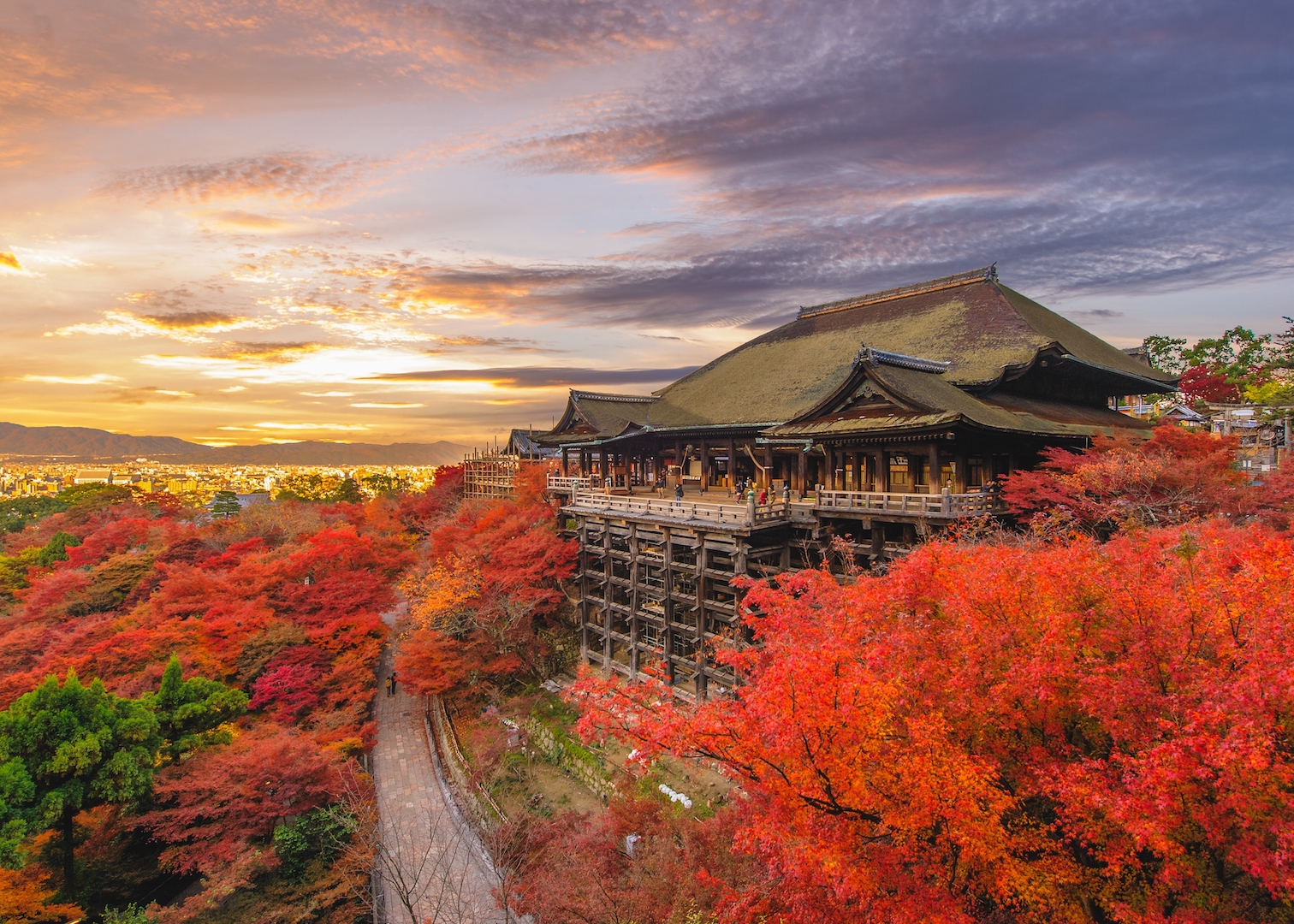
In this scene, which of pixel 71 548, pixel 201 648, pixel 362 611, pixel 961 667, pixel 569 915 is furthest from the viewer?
pixel 71 548

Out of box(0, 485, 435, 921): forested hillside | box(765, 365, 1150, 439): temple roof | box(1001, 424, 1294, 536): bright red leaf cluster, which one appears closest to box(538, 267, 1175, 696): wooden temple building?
box(765, 365, 1150, 439): temple roof

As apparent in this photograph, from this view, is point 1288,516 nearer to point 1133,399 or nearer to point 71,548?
point 1133,399

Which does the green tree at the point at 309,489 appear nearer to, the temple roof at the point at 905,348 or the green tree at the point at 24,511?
the green tree at the point at 24,511

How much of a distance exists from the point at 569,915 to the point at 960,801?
368 inches

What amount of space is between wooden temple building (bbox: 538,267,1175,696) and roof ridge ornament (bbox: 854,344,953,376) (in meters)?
0.08

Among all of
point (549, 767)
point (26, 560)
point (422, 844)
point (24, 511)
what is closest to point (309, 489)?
point (24, 511)

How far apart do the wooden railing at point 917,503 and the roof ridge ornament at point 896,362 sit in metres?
4.34

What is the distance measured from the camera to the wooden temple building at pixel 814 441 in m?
19.8

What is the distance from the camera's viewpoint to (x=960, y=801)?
8.64 metres

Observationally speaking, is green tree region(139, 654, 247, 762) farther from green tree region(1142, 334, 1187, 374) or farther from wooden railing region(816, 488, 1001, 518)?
green tree region(1142, 334, 1187, 374)

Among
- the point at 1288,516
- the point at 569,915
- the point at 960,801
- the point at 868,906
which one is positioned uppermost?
the point at 1288,516

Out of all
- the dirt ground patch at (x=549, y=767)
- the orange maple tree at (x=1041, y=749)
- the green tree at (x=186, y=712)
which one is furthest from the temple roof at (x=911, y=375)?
the green tree at (x=186, y=712)

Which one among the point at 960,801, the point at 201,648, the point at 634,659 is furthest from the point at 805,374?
the point at 201,648

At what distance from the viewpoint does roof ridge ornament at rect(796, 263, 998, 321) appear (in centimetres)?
2844
